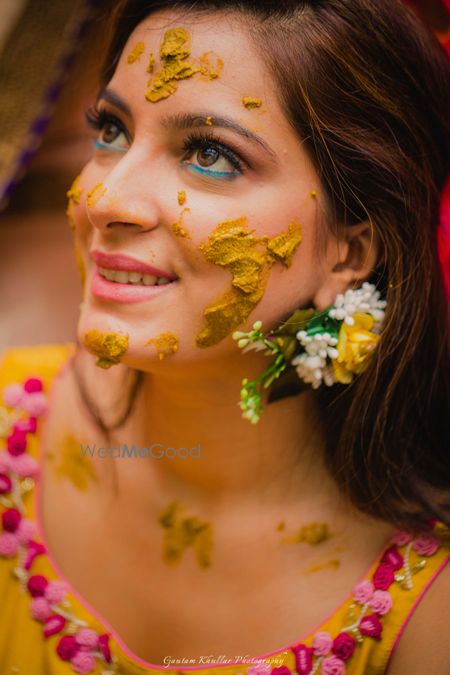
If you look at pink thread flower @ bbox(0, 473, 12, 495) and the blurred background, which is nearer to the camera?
pink thread flower @ bbox(0, 473, 12, 495)

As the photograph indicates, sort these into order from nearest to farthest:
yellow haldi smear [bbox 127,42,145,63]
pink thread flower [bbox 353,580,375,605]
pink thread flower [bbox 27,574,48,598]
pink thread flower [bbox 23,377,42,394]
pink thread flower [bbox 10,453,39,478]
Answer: yellow haldi smear [bbox 127,42,145,63] < pink thread flower [bbox 353,580,375,605] < pink thread flower [bbox 27,574,48,598] < pink thread flower [bbox 10,453,39,478] < pink thread flower [bbox 23,377,42,394]

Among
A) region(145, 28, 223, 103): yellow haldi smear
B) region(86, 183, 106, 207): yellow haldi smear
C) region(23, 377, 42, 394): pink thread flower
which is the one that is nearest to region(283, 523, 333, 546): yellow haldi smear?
region(23, 377, 42, 394): pink thread flower

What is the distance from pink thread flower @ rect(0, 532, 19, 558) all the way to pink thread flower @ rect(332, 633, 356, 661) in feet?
2.42

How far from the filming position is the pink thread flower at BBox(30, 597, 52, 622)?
5.47ft

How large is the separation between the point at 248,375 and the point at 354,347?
9.6 inches

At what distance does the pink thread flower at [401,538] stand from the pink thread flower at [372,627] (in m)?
0.16

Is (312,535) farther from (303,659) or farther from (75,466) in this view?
(75,466)

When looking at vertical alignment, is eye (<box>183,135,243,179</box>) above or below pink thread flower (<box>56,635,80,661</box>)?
above

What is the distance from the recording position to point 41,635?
5.49 ft

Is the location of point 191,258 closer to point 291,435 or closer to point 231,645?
point 291,435

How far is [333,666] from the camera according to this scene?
61.0 inches

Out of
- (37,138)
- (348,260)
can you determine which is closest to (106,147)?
(348,260)

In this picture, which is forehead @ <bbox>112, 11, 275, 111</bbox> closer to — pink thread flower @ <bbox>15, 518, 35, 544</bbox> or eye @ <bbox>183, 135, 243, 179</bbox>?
eye @ <bbox>183, 135, 243, 179</bbox>

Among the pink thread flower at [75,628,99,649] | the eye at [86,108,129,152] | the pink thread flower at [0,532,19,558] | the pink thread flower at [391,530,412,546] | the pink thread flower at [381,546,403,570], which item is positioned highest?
the eye at [86,108,129,152]
